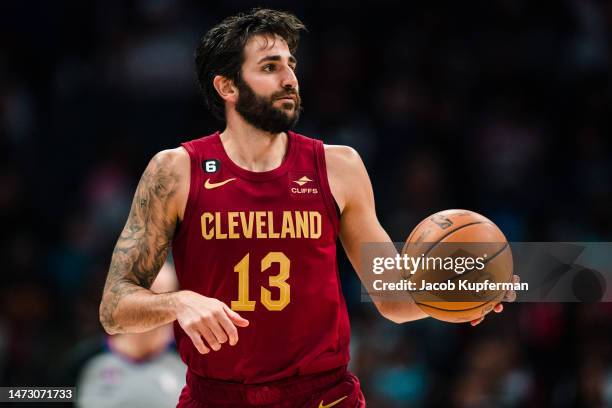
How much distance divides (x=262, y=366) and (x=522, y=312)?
182 inches

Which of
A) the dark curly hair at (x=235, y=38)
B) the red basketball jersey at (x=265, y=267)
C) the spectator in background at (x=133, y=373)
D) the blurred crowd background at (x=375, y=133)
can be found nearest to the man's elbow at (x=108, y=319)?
the red basketball jersey at (x=265, y=267)

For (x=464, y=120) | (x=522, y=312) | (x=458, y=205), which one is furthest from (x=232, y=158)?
(x=464, y=120)

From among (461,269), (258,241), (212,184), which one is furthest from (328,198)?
(461,269)

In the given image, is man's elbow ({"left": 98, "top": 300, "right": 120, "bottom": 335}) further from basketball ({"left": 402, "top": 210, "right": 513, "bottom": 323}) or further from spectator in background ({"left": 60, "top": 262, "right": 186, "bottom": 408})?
spectator in background ({"left": 60, "top": 262, "right": 186, "bottom": 408})

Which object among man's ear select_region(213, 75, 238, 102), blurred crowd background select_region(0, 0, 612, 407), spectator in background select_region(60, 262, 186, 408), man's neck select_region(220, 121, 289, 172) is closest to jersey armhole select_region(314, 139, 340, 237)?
man's neck select_region(220, 121, 289, 172)

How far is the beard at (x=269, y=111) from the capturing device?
15.2 feet

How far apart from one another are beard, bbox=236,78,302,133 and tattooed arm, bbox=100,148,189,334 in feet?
1.23

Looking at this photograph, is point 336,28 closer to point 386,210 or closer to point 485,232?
point 386,210

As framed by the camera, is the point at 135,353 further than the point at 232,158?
Yes

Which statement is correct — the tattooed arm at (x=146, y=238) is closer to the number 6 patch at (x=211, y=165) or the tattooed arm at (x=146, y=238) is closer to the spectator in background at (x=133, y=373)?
the number 6 patch at (x=211, y=165)

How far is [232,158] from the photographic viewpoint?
4.69 metres

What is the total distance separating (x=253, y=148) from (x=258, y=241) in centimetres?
51

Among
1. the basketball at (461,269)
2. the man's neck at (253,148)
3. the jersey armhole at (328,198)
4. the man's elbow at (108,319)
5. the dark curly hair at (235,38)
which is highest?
the dark curly hair at (235,38)

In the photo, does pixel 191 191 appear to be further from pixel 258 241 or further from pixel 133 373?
pixel 133 373
